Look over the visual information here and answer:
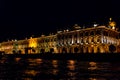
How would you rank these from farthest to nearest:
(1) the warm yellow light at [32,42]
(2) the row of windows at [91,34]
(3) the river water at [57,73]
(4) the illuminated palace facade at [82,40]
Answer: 1. (1) the warm yellow light at [32,42]
2. (2) the row of windows at [91,34]
3. (4) the illuminated palace facade at [82,40]
4. (3) the river water at [57,73]

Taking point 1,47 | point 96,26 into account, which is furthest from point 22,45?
point 96,26

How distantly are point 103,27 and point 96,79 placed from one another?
80086 millimetres

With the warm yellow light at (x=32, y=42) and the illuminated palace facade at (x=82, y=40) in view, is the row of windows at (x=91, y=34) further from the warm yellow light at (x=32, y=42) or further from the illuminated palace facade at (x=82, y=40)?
the warm yellow light at (x=32, y=42)

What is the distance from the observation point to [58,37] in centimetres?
11256

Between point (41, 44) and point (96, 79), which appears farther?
point (41, 44)

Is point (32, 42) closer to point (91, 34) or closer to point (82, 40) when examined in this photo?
point (82, 40)

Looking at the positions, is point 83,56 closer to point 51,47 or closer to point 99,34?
point 99,34

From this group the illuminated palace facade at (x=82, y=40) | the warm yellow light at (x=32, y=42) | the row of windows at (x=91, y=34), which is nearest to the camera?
the illuminated palace facade at (x=82, y=40)

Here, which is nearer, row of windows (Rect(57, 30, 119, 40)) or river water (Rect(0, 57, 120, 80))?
river water (Rect(0, 57, 120, 80))

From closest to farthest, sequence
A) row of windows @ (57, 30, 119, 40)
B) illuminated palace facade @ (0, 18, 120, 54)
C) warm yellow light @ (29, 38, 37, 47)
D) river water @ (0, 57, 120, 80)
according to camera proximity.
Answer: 1. river water @ (0, 57, 120, 80)
2. illuminated palace facade @ (0, 18, 120, 54)
3. row of windows @ (57, 30, 119, 40)
4. warm yellow light @ (29, 38, 37, 47)

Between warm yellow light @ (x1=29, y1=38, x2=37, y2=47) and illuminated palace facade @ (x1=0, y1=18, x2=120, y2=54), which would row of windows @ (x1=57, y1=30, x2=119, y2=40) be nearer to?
illuminated palace facade @ (x1=0, y1=18, x2=120, y2=54)

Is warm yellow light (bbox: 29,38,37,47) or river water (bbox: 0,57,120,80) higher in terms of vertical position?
warm yellow light (bbox: 29,38,37,47)

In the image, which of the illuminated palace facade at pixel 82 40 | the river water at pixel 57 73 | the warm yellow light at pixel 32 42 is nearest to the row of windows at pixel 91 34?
the illuminated palace facade at pixel 82 40

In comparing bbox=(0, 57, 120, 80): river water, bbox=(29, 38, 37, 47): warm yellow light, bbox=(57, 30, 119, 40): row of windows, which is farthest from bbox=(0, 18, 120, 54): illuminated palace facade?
bbox=(0, 57, 120, 80): river water
